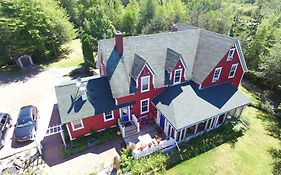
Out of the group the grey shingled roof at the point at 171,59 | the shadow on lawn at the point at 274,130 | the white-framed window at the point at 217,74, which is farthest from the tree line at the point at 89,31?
the grey shingled roof at the point at 171,59

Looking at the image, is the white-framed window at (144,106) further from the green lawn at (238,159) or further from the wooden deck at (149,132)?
the green lawn at (238,159)

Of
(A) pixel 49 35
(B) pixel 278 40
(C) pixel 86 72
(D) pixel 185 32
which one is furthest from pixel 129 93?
(B) pixel 278 40

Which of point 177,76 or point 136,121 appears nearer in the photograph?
point 136,121

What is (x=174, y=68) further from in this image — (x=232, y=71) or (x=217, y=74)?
(x=232, y=71)

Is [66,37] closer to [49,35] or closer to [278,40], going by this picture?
[49,35]

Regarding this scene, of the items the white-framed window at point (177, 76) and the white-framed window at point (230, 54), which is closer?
the white-framed window at point (177, 76)

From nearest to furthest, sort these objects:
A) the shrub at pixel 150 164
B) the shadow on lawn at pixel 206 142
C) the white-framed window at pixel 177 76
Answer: the shrub at pixel 150 164 < the shadow on lawn at pixel 206 142 < the white-framed window at pixel 177 76

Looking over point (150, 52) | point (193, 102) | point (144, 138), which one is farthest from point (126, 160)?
point (150, 52)
